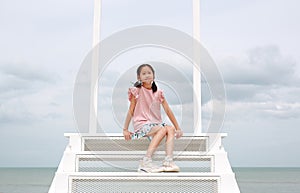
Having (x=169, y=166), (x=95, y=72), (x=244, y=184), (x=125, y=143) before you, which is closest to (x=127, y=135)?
(x=125, y=143)

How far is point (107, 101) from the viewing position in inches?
131

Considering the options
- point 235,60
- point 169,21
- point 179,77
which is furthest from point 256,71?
point 179,77

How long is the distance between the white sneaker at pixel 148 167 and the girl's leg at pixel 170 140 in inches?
4.8

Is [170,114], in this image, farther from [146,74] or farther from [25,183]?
[25,183]

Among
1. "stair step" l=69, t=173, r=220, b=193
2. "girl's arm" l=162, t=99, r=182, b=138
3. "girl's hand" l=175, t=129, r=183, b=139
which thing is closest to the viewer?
"stair step" l=69, t=173, r=220, b=193

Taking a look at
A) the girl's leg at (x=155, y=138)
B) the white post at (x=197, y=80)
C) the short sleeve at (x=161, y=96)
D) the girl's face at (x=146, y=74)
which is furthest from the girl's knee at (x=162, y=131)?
the white post at (x=197, y=80)

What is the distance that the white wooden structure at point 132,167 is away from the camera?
233 centimetres

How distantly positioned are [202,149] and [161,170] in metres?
0.56

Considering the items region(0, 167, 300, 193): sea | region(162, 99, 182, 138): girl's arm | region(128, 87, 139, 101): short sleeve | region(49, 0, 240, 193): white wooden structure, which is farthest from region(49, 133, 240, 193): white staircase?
region(0, 167, 300, 193): sea

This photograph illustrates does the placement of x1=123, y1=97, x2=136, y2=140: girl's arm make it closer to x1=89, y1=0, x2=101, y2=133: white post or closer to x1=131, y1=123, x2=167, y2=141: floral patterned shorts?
x1=131, y1=123, x2=167, y2=141: floral patterned shorts

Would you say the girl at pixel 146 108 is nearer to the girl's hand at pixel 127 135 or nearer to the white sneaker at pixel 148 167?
the girl's hand at pixel 127 135

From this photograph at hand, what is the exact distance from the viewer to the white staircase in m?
2.33

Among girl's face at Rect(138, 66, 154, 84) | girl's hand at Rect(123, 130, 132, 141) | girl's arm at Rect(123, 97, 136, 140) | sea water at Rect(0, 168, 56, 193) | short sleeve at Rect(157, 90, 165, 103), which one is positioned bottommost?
sea water at Rect(0, 168, 56, 193)

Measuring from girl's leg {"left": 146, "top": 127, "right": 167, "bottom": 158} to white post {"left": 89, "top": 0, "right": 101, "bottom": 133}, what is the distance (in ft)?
2.64
